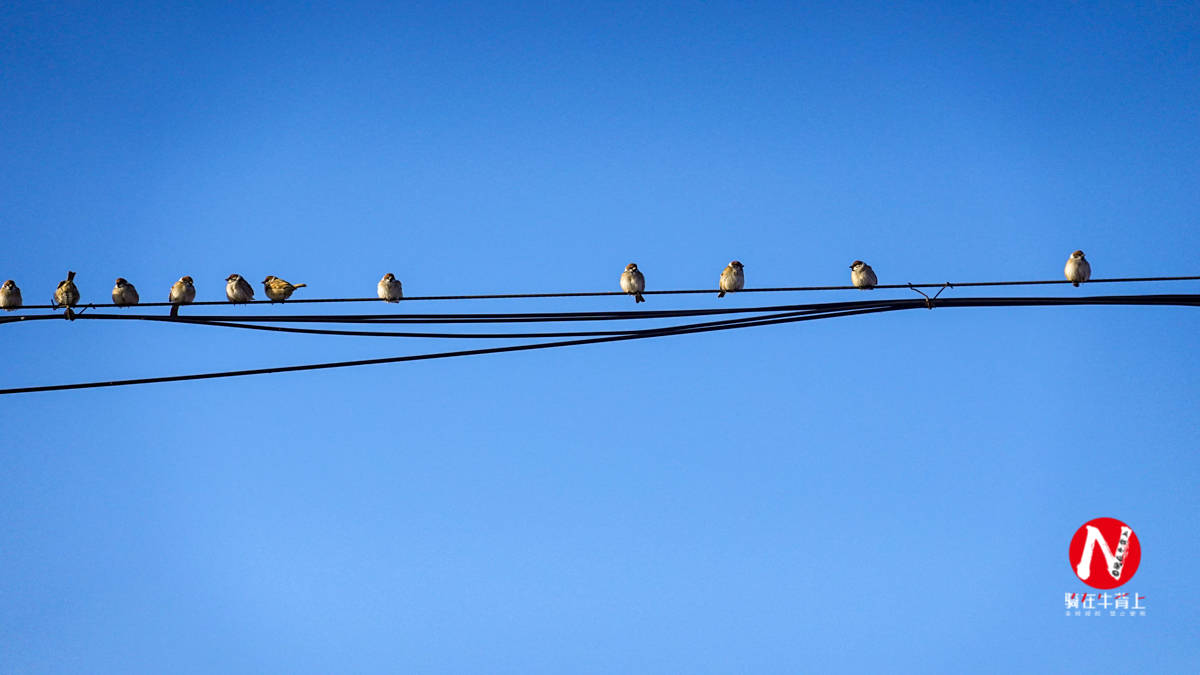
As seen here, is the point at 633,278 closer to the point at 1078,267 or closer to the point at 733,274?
the point at 733,274

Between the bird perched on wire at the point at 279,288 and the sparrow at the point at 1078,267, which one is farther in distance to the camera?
the bird perched on wire at the point at 279,288

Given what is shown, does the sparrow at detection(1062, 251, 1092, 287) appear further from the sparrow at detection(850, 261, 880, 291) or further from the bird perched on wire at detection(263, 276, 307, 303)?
the bird perched on wire at detection(263, 276, 307, 303)

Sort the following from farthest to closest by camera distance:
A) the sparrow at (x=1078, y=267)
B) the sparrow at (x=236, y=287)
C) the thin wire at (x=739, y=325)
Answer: the sparrow at (x=236, y=287)
the sparrow at (x=1078, y=267)
the thin wire at (x=739, y=325)

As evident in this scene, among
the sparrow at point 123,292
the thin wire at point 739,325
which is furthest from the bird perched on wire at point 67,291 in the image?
the thin wire at point 739,325

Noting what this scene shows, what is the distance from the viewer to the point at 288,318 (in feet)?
38.8

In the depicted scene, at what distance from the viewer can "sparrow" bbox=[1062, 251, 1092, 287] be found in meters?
17.7

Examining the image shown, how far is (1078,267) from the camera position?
17.9 metres

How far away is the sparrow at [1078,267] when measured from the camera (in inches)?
696

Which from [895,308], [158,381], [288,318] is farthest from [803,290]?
[158,381]

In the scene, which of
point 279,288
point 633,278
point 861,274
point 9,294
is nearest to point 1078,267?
point 861,274

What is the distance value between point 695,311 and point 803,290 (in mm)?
1139

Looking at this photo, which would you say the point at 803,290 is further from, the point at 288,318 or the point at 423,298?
the point at 288,318

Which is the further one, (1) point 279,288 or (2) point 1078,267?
(1) point 279,288

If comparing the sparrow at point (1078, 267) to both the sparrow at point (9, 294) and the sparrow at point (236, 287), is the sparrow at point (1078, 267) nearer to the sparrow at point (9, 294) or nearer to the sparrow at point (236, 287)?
the sparrow at point (236, 287)
